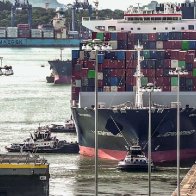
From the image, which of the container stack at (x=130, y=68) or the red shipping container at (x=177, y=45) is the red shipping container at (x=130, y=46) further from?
the red shipping container at (x=177, y=45)

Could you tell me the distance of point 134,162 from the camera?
7112cm

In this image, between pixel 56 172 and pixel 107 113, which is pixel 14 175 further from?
pixel 107 113

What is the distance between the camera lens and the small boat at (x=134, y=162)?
233 ft

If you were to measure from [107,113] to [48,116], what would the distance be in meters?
30.8

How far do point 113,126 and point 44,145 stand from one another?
434cm

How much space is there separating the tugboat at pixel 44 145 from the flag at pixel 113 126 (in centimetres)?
314

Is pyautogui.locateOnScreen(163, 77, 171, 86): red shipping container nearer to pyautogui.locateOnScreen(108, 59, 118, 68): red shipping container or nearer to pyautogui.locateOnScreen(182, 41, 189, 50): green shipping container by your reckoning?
pyautogui.locateOnScreen(108, 59, 118, 68): red shipping container

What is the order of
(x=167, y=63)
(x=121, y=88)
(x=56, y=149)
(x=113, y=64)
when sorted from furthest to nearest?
(x=113, y=64) < (x=167, y=63) < (x=121, y=88) < (x=56, y=149)

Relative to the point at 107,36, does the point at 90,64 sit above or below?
below

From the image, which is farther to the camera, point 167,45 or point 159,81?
point 167,45

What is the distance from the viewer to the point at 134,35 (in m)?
87.4

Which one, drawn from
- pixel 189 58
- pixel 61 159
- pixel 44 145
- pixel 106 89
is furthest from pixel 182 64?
pixel 61 159

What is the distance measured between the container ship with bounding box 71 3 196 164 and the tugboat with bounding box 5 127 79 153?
31.6 inches

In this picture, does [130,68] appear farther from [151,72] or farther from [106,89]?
[106,89]
